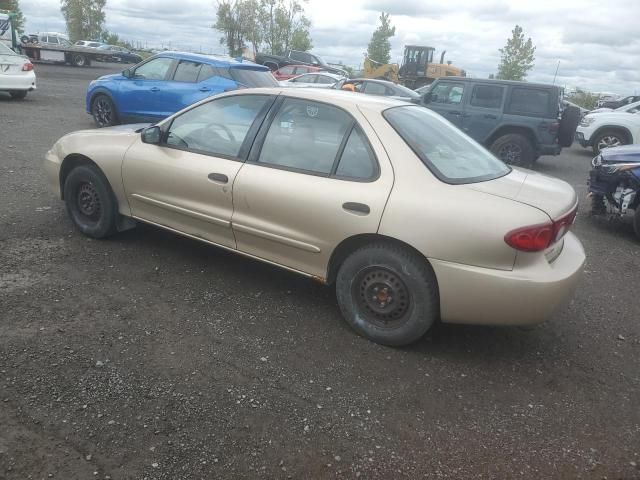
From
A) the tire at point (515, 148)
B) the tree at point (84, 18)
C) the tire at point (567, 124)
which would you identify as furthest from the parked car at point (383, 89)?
the tree at point (84, 18)

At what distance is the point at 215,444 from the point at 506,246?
6.13ft

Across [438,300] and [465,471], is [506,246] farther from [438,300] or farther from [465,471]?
[465,471]

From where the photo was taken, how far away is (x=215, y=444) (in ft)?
7.97

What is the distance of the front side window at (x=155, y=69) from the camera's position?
9.45 m

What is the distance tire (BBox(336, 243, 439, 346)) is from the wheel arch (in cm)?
3

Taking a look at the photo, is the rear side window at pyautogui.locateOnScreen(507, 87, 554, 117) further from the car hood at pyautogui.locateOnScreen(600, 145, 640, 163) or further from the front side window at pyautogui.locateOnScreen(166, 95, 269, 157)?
the front side window at pyautogui.locateOnScreen(166, 95, 269, 157)

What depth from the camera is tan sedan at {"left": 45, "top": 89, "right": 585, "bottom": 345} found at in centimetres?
294

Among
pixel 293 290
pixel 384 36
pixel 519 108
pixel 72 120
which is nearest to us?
pixel 293 290

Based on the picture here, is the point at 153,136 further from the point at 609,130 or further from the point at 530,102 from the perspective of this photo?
the point at 609,130

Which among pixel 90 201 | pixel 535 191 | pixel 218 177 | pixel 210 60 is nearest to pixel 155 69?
pixel 210 60

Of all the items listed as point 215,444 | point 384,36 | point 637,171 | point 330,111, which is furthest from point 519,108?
point 384,36

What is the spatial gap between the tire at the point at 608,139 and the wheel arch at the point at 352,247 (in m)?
11.5

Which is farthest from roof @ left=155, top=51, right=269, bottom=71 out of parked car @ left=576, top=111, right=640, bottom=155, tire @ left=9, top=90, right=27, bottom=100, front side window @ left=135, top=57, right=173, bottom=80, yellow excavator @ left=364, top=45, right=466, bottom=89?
yellow excavator @ left=364, top=45, right=466, bottom=89

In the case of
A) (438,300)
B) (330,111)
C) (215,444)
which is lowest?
(215,444)
